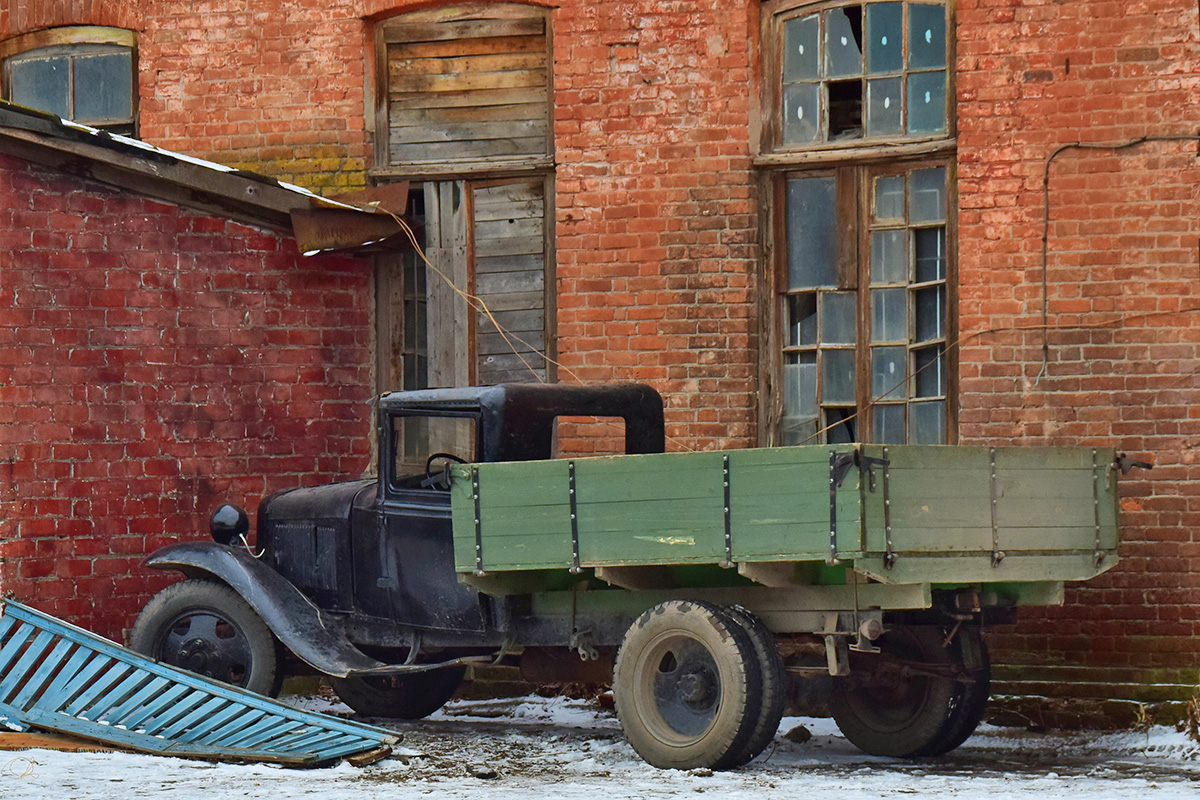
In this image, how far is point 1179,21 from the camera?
9.57m

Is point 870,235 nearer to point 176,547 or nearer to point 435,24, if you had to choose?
point 435,24

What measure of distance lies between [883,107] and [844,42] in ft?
1.48

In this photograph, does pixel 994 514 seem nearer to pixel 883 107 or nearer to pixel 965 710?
pixel 965 710

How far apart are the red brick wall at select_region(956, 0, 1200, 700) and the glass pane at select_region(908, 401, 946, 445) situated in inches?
14.9

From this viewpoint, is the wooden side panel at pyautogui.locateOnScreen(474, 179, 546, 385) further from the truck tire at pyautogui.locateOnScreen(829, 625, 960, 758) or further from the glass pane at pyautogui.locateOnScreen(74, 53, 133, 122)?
the truck tire at pyautogui.locateOnScreen(829, 625, 960, 758)

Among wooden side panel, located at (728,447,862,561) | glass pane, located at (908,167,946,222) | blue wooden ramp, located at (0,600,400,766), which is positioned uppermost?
glass pane, located at (908,167,946,222)

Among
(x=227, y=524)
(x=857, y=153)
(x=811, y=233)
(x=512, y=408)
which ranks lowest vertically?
(x=227, y=524)

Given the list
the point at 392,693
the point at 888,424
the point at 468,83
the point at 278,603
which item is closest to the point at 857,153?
the point at 888,424

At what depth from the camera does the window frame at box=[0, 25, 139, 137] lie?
12047mm

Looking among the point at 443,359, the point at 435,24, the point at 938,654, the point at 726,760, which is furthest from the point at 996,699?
the point at 435,24

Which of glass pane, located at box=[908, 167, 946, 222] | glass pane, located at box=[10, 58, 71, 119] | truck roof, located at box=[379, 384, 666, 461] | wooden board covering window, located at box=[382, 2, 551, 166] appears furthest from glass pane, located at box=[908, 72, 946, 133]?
glass pane, located at box=[10, 58, 71, 119]

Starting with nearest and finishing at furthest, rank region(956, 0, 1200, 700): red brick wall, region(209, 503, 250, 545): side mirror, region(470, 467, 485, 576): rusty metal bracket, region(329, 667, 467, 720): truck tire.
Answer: region(470, 467, 485, 576): rusty metal bracket < region(956, 0, 1200, 700): red brick wall < region(209, 503, 250, 545): side mirror < region(329, 667, 467, 720): truck tire

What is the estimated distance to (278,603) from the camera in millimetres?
9266

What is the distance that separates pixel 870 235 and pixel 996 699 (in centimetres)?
274
